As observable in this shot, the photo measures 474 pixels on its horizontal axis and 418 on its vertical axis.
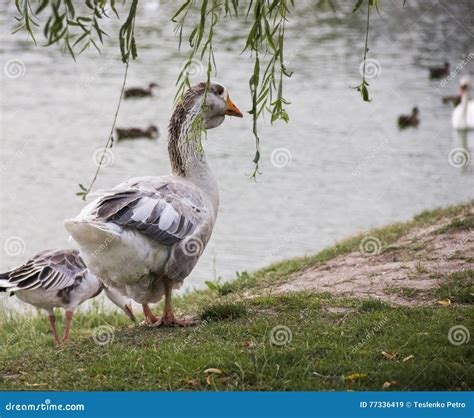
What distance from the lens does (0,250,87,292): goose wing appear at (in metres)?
9.37

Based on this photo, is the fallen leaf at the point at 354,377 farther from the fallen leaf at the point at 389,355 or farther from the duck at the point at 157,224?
the duck at the point at 157,224

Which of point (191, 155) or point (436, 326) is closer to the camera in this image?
point (436, 326)

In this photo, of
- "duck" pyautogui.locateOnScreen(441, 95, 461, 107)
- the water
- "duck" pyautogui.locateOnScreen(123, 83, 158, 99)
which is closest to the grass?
the water

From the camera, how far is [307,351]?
737cm

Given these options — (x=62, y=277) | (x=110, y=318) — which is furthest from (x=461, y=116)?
(x=62, y=277)

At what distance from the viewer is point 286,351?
727cm

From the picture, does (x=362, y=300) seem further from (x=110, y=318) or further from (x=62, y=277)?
(x=110, y=318)

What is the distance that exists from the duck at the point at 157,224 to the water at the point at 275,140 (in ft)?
14.2

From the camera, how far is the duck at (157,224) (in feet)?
26.0

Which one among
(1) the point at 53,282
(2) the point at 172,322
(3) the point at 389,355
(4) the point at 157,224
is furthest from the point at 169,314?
(3) the point at 389,355

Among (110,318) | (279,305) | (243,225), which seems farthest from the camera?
(243,225)

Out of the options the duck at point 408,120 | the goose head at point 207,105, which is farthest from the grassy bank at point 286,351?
the duck at point 408,120

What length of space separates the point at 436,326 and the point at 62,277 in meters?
4.16

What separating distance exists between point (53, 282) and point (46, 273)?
0.42 ft
